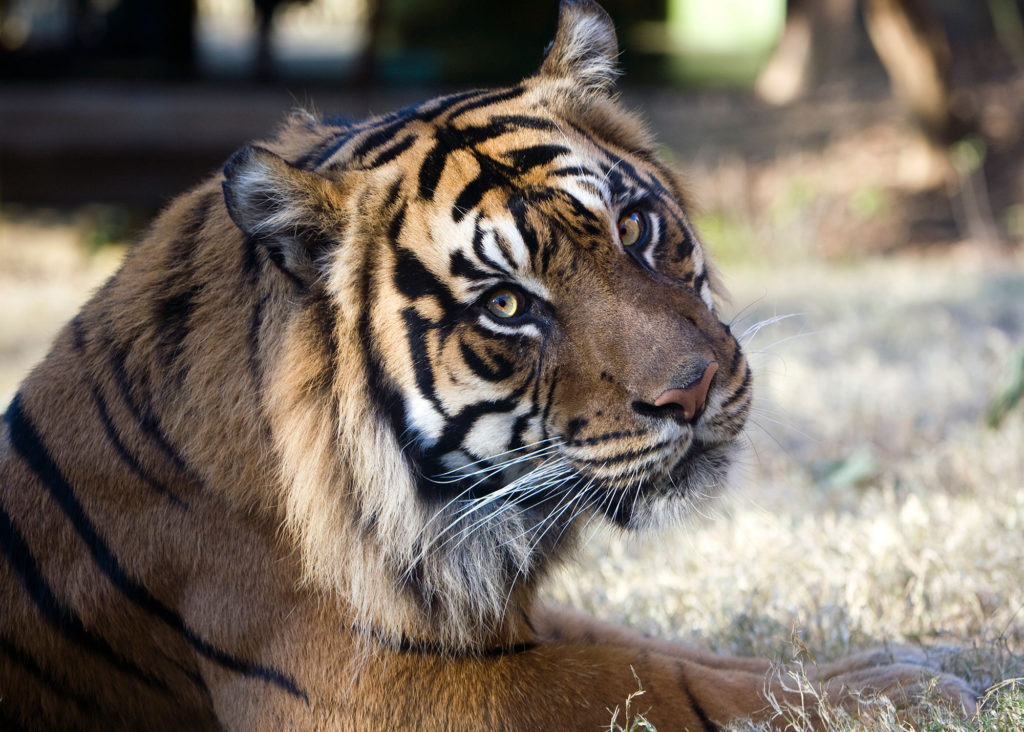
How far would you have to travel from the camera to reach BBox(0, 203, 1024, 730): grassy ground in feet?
8.19

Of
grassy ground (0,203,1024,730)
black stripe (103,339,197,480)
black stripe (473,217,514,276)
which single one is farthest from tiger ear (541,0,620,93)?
black stripe (103,339,197,480)

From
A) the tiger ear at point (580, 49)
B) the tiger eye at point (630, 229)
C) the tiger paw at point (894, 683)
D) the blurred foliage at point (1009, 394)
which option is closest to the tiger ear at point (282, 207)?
the tiger eye at point (630, 229)

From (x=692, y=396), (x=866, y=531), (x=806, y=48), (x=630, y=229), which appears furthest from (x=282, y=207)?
(x=806, y=48)

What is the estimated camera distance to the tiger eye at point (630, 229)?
2.11m

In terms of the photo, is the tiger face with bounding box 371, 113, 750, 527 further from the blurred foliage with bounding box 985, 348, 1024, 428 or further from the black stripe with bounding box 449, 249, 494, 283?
the blurred foliage with bounding box 985, 348, 1024, 428

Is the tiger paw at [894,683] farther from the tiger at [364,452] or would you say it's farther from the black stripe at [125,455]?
the black stripe at [125,455]

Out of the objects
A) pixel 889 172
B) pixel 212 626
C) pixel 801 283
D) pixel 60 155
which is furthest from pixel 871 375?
pixel 60 155

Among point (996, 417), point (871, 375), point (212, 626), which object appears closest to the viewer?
point (212, 626)

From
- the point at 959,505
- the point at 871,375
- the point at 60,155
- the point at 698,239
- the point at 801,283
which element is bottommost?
the point at 60,155

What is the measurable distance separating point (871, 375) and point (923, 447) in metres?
0.86

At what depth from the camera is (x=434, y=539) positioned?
208cm

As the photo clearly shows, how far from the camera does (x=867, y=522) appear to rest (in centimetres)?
320

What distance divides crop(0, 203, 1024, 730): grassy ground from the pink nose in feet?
1.44

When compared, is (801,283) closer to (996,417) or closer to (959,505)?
(996,417)
